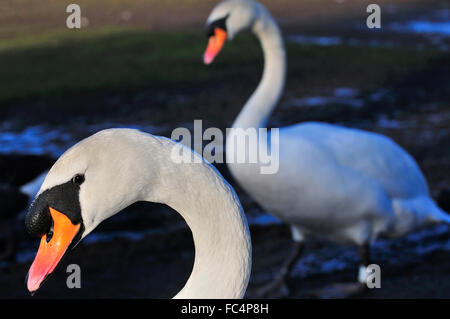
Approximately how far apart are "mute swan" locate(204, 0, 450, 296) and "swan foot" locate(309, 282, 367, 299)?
0.21 ft

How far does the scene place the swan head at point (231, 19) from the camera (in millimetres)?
3973

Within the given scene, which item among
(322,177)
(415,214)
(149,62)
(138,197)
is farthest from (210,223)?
(149,62)

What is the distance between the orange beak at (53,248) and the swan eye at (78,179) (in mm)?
85

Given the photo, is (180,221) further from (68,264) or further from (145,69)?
(145,69)

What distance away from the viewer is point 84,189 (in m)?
1.51

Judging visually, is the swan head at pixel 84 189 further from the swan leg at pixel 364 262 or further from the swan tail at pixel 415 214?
the swan tail at pixel 415 214

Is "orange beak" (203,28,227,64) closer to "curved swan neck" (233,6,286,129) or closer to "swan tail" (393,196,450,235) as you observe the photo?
"curved swan neck" (233,6,286,129)

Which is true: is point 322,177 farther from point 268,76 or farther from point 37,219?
point 37,219

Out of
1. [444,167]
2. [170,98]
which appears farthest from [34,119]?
[444,167]

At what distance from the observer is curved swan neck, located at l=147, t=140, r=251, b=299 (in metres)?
1.50

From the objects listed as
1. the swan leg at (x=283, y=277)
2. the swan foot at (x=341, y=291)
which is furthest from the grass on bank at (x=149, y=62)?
the swan foot at (x=341, y=291)

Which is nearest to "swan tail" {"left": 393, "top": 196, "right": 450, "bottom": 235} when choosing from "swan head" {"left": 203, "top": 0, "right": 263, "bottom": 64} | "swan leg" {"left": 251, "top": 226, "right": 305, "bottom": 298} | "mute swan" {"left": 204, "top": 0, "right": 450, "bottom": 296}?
"mute swan" {"left": 204, "top": 0, "right": 450, "bottom": 296}

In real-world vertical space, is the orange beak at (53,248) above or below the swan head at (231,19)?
below

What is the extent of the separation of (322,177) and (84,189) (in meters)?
2.10
